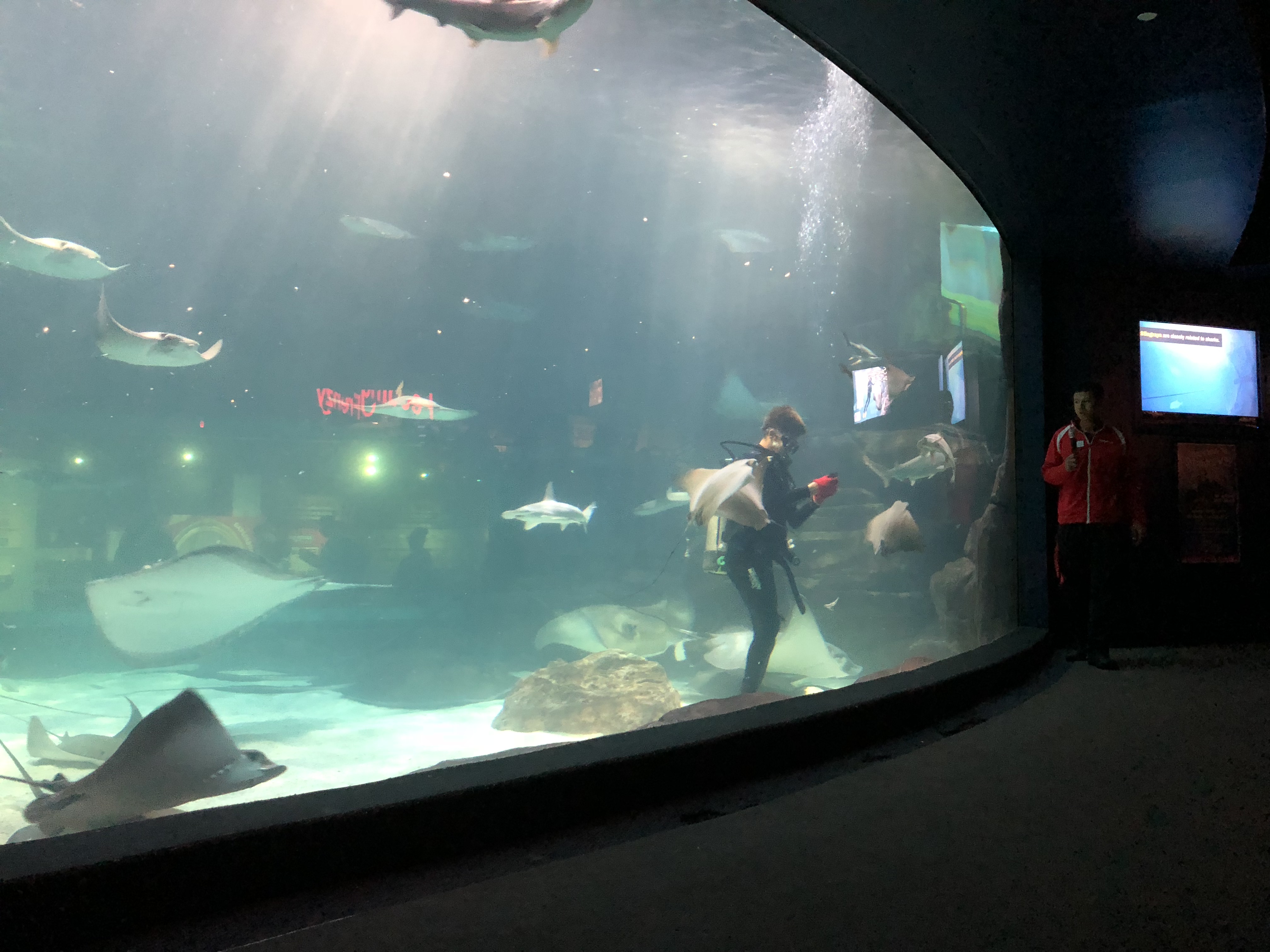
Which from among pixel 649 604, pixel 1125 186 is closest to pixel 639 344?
pixel 649 604

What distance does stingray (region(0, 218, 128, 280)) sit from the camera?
9.70 meters

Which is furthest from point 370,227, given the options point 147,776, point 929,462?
point 147,776

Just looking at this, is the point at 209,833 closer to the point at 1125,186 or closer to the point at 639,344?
the point at 1125,186

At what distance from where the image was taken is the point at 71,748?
502cm

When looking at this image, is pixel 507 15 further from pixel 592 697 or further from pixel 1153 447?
pixel 592 697

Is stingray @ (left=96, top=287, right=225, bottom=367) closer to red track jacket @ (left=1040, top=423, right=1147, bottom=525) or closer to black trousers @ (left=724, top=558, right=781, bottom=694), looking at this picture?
black trousers @ (left=724, top=558, right=781, bottom=694)

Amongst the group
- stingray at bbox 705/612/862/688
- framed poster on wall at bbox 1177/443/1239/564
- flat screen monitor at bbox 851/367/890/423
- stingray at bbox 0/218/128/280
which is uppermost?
stingray at bbox 0/218/128/280

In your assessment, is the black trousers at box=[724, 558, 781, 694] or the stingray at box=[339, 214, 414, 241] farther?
the stingray at box=[339, 214, 414, 241]

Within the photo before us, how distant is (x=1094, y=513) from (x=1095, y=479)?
20 centimetres

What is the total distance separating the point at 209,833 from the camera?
1179 mm

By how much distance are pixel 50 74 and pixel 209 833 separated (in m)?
29.4

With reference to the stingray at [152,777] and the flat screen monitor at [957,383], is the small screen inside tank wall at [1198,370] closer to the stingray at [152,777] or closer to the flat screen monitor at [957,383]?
the flat screen monitor at [957,383]

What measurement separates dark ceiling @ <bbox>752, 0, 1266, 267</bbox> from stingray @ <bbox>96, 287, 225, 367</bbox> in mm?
8738

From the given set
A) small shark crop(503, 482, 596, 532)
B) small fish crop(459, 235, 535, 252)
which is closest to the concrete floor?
small shark crop(503, 482, 596, 532)
